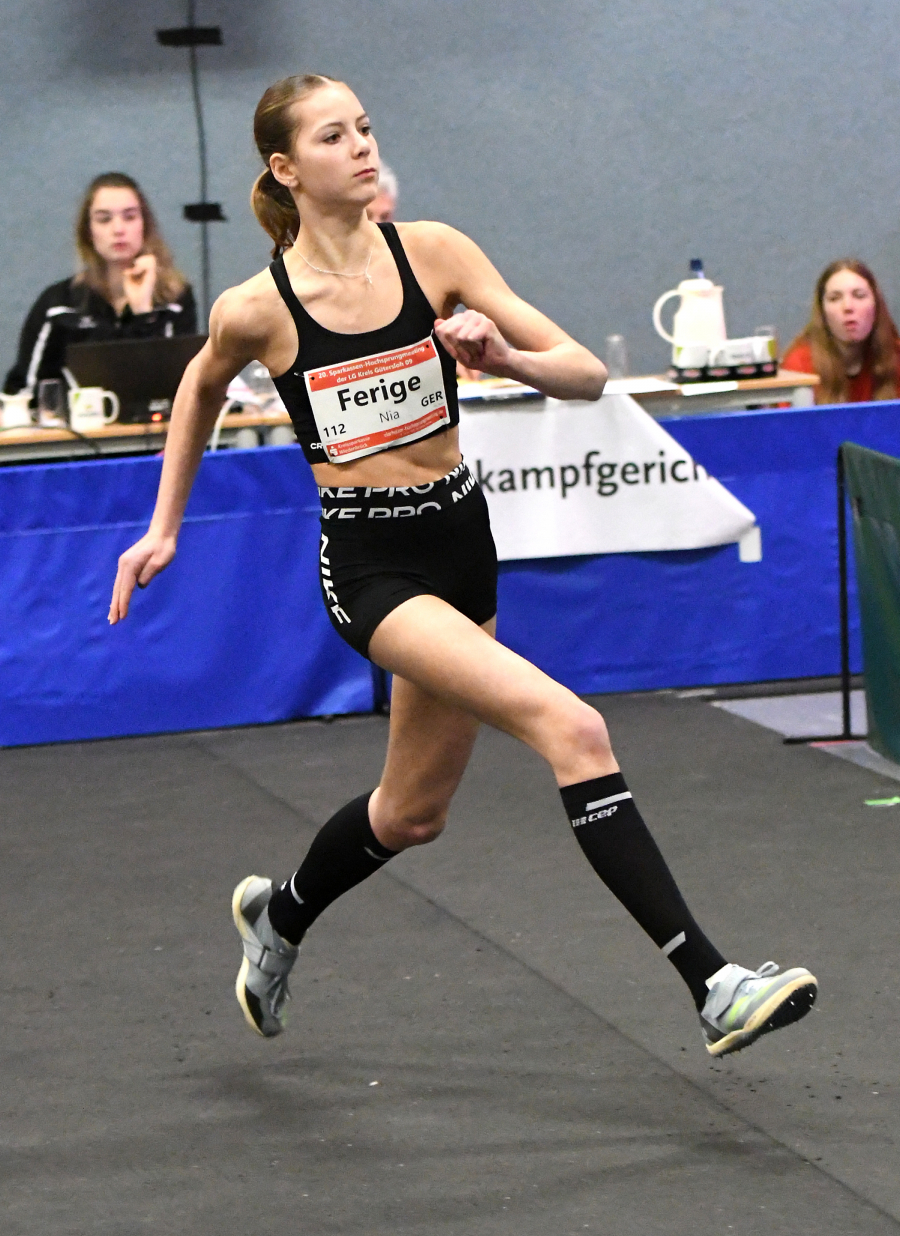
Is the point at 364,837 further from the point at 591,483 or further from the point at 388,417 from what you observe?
the point at 591,483

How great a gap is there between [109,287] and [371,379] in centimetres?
427

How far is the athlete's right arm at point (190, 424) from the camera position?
10.6 feet

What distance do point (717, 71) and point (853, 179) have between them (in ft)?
2.79

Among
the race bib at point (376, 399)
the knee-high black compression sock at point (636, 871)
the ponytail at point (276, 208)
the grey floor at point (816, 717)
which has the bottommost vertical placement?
the grey floor at point (816, 717)

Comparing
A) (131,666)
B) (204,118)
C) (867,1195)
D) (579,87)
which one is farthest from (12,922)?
(579,87)

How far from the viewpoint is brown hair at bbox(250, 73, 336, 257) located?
3.20 meters

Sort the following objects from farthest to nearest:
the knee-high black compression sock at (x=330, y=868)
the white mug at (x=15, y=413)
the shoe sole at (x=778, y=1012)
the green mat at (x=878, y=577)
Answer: the white mug at (x=15, y=413), the green mat at (x=878, y=577), the knee-high black compression sock at (x=330, y=868), the shoe sole at (x=778, y=1012)

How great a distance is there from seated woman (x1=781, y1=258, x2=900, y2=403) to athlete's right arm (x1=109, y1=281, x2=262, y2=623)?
420 centimetres

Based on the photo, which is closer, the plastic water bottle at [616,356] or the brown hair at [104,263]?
the brown hair at [104,263]

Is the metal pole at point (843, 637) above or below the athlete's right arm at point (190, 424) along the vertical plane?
below

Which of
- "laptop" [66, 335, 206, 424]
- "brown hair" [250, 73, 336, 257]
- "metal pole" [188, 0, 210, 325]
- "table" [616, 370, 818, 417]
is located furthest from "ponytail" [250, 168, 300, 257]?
"metal pole" [188, 0, 210, 325]

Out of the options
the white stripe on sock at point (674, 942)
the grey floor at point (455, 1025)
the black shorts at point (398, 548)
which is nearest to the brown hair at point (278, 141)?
the black shorts at point (398, 548)

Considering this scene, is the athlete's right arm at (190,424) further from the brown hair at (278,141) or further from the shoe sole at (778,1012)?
the shoe sole at (778,1012)

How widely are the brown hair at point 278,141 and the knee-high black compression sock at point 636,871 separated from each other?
1112 mm
